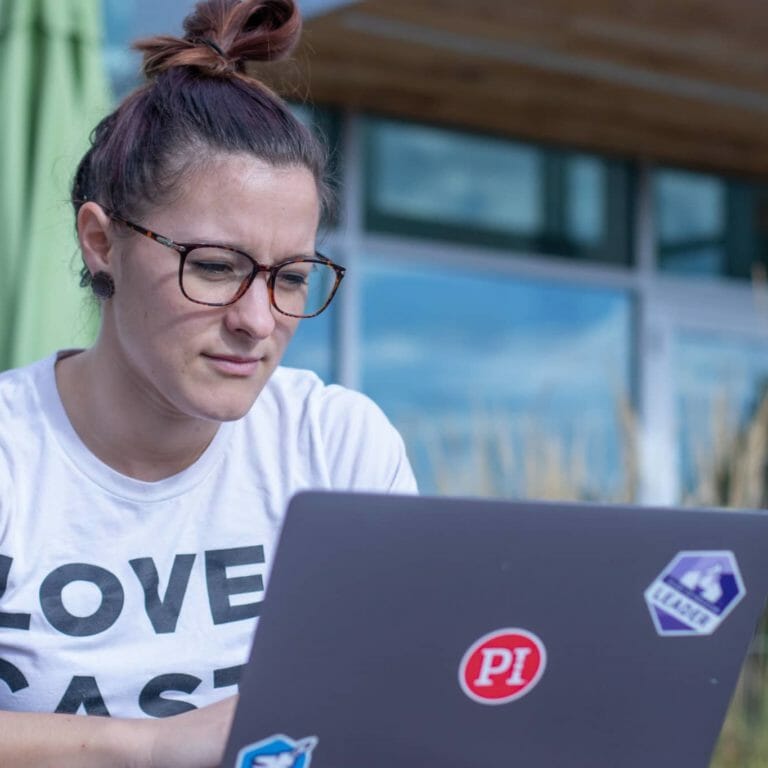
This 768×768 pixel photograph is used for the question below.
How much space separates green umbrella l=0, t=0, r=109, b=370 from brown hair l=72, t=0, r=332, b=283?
26.4 inches

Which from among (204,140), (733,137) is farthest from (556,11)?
(204,140)

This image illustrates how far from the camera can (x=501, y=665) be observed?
1065mm

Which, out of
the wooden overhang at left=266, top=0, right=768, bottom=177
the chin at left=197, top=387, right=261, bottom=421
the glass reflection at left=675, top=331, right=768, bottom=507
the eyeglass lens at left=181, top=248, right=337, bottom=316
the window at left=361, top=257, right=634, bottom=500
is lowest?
the chin at left=197, top=387, right=261, bottom=421

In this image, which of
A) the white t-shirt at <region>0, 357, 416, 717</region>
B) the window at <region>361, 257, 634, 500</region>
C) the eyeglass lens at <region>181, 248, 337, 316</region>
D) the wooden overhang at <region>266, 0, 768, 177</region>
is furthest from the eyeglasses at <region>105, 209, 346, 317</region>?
the window at <region>361, 257, 634, 500</region>

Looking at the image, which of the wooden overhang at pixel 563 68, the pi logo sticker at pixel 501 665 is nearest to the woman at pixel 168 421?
the pi logo sticker at pixel 501 665

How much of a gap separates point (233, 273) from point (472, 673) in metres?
0.53

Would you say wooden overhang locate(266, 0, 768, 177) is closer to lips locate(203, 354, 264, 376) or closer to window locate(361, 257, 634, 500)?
window locate(361, 257, 634, 500)

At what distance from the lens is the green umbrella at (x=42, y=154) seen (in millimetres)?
2271

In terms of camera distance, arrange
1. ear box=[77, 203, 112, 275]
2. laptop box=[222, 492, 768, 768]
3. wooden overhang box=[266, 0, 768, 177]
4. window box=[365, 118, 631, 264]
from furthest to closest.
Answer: window box=[365, 118, 631, 264] → wooden overhang box=[266, 0, 768, 177] → ear box=[77, 203, 112, 275] → laptop box=[222, 492, 768, 768]

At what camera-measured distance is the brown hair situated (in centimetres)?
144

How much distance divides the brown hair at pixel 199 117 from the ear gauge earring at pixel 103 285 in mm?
67

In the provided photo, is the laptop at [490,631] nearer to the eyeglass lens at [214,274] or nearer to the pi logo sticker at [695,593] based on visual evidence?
the pi logo sticker at [695,593]

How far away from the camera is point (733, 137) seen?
208 inches

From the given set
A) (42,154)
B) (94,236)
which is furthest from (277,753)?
(42,154)
